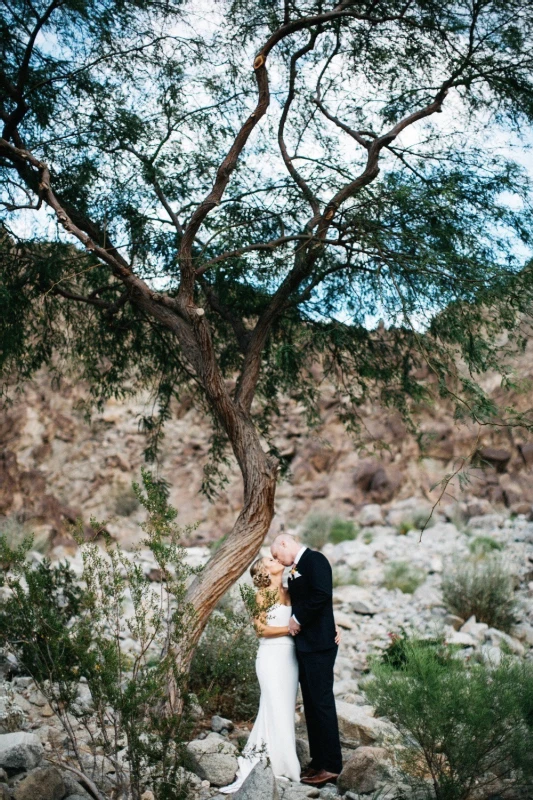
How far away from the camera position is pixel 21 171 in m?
8.07

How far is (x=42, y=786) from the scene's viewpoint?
5121mm

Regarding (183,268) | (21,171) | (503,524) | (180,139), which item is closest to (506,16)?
(180,139)

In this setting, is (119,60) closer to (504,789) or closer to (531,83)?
(531,83)

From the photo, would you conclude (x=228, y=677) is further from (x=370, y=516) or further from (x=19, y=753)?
(x=370, y=516)

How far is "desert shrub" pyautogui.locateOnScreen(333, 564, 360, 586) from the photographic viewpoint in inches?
619

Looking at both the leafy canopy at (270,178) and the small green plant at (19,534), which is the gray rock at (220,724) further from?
the small green plant at (19,534)

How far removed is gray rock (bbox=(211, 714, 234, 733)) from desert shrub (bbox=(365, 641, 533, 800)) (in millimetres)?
2072

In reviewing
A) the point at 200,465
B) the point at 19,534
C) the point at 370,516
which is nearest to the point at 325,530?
the point at 370,516

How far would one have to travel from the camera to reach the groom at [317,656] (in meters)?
6.03

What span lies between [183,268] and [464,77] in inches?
139

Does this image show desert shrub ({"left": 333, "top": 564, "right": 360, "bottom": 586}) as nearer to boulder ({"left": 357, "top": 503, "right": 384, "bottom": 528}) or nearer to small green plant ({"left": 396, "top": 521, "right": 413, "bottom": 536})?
small green plant ({"left": 396, "top": 521, "right": 413, "bottom": 536})

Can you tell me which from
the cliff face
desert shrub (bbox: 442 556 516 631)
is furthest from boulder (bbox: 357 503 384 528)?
desert shrub (bbox: 442 556 516 631)

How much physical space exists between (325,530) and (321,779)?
610 inches

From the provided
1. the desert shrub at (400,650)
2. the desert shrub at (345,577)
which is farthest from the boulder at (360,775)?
the desert shrub at (345,577)
